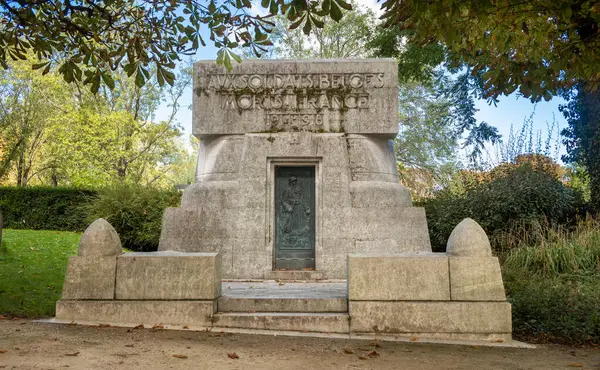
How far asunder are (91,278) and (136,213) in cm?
886

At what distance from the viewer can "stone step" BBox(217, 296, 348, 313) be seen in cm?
639

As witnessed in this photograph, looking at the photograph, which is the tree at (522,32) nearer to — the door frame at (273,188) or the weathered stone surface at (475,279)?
the weathered stone surface at (475,279)

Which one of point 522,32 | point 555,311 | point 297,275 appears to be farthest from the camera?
point 297,275

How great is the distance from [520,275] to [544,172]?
5740 millimetres

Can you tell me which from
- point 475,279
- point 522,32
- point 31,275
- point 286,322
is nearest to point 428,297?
point 475,279

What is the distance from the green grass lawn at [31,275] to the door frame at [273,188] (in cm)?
362

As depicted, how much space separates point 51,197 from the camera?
19969 millimetres

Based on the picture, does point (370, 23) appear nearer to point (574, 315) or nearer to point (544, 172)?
point (544, 172)

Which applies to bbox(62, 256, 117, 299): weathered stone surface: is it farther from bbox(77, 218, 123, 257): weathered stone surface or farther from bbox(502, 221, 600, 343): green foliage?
bbox(502, 221, 600, 343): green foliage

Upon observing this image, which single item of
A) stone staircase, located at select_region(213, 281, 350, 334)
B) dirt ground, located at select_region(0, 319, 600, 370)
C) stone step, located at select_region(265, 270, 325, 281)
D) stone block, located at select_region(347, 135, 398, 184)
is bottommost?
dirt ground, located at select_region(0, 319, 600, 370)

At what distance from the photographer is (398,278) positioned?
19.9 ft

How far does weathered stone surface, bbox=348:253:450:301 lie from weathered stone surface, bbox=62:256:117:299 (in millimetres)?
2871

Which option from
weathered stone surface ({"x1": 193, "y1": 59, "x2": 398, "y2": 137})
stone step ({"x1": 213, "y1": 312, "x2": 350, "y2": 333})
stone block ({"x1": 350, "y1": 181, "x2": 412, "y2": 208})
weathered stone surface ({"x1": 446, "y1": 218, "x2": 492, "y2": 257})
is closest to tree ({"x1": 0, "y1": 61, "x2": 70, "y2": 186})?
weathered stone surface ({"x1": 193, "y1": 59, "x2": 398, "y2": 137})

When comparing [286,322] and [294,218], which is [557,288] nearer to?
[286,322]
